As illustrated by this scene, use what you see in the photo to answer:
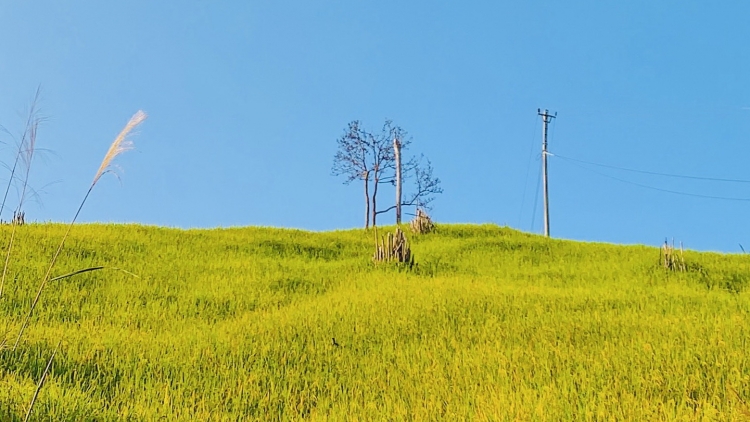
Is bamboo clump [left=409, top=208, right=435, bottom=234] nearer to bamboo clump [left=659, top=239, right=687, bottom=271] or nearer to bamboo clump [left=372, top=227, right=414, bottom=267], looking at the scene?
bamboo clump [left=372, top=227, right=414, bottom=267]

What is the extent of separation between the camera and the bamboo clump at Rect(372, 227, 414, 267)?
1162 cm

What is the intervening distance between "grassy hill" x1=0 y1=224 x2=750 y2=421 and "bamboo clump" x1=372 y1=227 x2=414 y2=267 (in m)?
0.44

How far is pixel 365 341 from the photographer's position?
6.70 metres

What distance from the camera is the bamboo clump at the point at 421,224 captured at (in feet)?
55.2

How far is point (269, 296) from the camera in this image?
9.27 meters

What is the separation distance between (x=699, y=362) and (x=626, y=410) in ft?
4.52

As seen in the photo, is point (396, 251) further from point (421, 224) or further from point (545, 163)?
point (545, 163)

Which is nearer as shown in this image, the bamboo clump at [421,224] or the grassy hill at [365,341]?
the grassy hill at [365,341]

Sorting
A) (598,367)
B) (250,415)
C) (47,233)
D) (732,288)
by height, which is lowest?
(250,415)

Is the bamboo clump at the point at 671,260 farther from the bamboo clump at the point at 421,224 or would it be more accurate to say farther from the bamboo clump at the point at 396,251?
the bamboo clump at the point at 421,224

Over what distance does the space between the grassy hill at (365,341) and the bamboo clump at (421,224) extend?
4726 millimetres

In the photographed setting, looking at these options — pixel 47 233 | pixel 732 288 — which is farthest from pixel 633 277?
pixel 47 233

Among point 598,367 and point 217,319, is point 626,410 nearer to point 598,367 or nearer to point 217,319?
point 598,367

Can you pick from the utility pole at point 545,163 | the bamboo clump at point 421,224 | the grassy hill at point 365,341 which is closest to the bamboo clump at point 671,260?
the grassy hill at point 365,341
